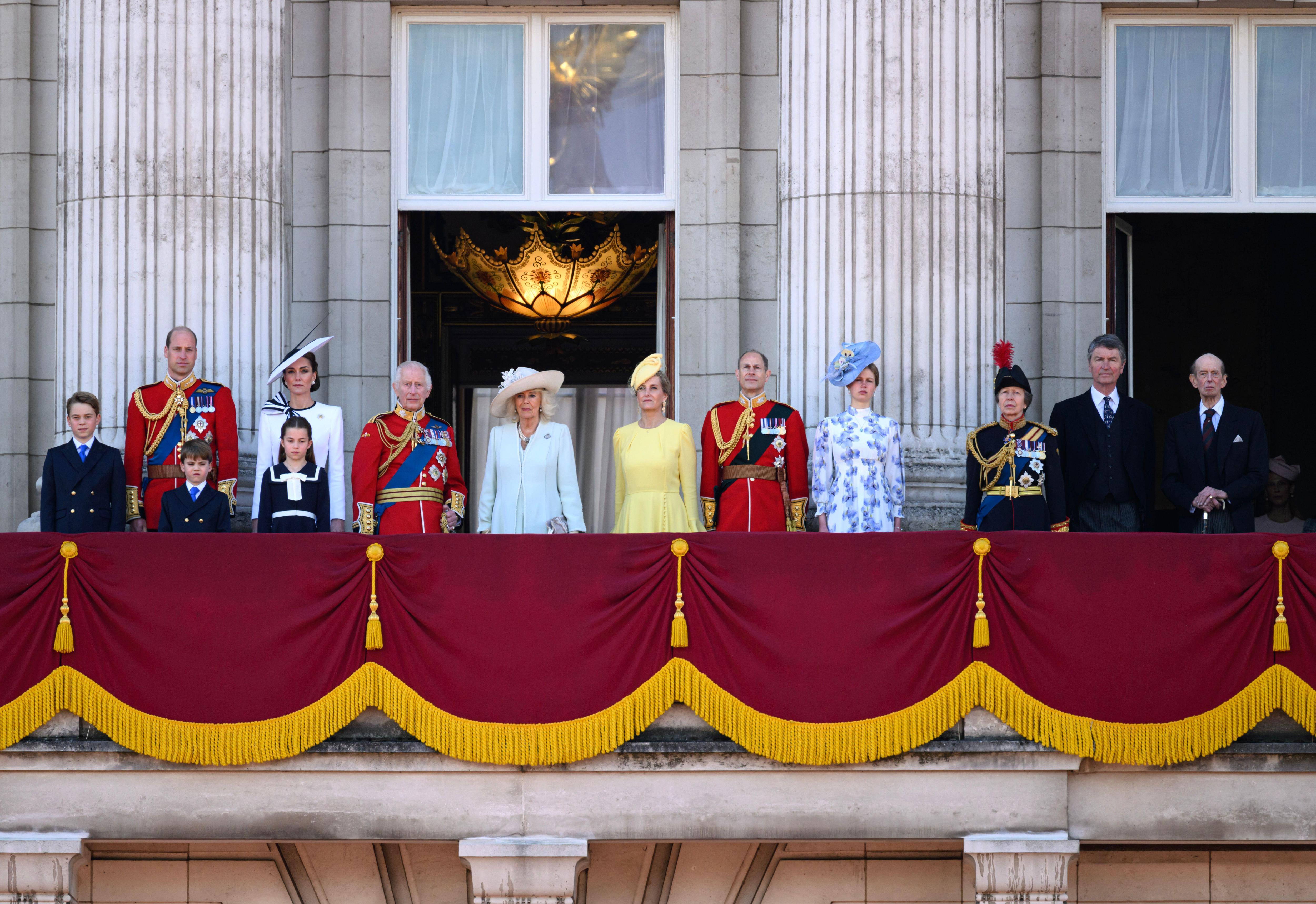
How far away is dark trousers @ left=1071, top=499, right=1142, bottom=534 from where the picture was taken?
11.5 metres

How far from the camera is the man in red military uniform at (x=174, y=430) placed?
38.0ft

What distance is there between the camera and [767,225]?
13.7 m

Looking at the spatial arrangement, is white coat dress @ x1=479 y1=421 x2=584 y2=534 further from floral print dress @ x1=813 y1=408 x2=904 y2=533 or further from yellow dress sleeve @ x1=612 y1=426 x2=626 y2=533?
floral print dress @ x1=813 y1=408 x2=904 y2=533

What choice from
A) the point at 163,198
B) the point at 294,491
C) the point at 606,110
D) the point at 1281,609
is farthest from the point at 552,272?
the point at 1281,609

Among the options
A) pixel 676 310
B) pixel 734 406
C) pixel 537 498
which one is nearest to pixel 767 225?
pixel 676 310

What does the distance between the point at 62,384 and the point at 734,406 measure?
16.4ft

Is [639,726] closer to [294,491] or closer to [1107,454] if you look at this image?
[294,491]

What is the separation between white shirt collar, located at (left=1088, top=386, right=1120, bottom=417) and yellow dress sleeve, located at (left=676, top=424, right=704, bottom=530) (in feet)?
8.95

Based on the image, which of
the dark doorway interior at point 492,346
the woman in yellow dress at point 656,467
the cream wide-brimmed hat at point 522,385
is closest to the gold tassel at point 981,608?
the woman in yellow dress at point 656,467

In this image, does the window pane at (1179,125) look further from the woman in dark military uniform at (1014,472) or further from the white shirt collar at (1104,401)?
the woman in dark military uniform at (1014,472)

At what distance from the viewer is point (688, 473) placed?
A: 37.6 ft

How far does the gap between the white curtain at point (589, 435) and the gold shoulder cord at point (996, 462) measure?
595 centimetres

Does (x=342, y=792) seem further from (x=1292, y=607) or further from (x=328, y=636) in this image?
(x=1292, y=607)

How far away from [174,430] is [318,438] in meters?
0.96
